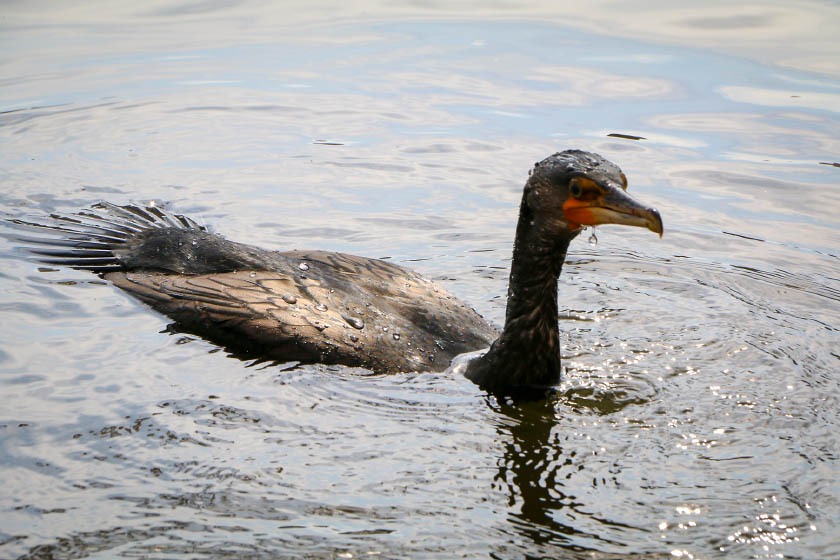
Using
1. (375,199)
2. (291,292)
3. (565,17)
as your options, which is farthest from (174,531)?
(565,17)

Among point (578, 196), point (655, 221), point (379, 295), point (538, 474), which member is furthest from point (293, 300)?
point (655, 221)

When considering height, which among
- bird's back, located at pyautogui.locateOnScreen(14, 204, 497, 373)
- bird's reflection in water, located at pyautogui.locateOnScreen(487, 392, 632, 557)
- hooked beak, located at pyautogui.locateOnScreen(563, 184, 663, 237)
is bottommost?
bird's reflection in water, located at pyautogui.locateOnScreen(487, 392, 632, 557)

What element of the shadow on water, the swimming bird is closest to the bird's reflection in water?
the shadow on water

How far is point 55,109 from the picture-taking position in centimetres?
1127

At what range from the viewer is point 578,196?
5.65m

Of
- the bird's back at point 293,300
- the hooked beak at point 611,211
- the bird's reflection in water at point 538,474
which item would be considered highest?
the hooked beak at point 611,211

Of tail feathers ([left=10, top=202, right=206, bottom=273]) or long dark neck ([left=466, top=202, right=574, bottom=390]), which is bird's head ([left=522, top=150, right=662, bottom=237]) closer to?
long dark neck ([left=466, top=202, right=574, bottom=390])

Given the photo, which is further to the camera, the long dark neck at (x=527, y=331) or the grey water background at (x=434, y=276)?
the long dark neck at (x=527, y=331)

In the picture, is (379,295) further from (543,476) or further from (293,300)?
(543,476)

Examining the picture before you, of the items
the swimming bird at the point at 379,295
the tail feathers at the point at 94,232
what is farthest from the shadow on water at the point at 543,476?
the tail feathers at the point at 94,232

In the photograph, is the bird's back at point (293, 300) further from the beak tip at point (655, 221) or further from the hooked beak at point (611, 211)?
the beak tip at point (655, 221)

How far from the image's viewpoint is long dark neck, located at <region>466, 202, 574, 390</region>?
6070 millimetres

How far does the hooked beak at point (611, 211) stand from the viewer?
5371mm

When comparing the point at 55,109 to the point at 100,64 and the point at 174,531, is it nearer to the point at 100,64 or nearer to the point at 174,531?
the point at 100,64
